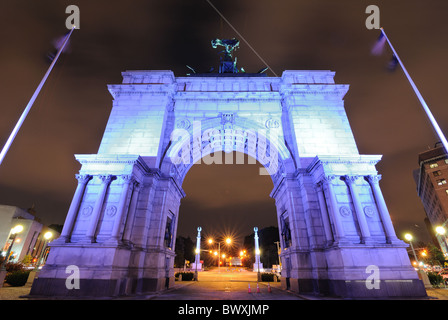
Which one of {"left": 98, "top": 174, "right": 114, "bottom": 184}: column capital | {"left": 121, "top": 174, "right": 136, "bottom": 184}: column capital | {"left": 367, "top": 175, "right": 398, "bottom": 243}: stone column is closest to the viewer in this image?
{"left": 367, "top": 175, "right": 398, "bottom": 243}: stone column

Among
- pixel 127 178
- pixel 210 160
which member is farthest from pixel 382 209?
pixel 127 178

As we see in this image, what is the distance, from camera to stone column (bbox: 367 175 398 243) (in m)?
13.5

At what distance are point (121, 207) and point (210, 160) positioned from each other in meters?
13.1

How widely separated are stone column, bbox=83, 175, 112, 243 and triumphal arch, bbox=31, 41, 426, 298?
0.06 metres

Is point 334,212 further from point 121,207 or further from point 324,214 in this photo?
point 121,207

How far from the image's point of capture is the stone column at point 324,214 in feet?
47.4

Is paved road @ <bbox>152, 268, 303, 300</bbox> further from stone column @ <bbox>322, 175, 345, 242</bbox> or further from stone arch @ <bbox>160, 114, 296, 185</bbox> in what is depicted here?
stone arch @ <bbox>160, 114, 296, 185</bbox>

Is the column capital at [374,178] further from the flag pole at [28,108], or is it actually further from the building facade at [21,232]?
the building facade at [21,232]

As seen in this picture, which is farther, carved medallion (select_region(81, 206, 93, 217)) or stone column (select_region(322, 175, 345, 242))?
carved medallion (select_region(81, 206, 93, 217))

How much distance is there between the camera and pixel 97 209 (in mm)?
13805

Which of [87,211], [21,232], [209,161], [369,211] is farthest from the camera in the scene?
[21,232]

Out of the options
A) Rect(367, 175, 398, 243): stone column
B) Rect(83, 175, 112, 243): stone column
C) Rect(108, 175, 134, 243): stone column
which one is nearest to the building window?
Rect(367, 175, 398, 243): stone column
